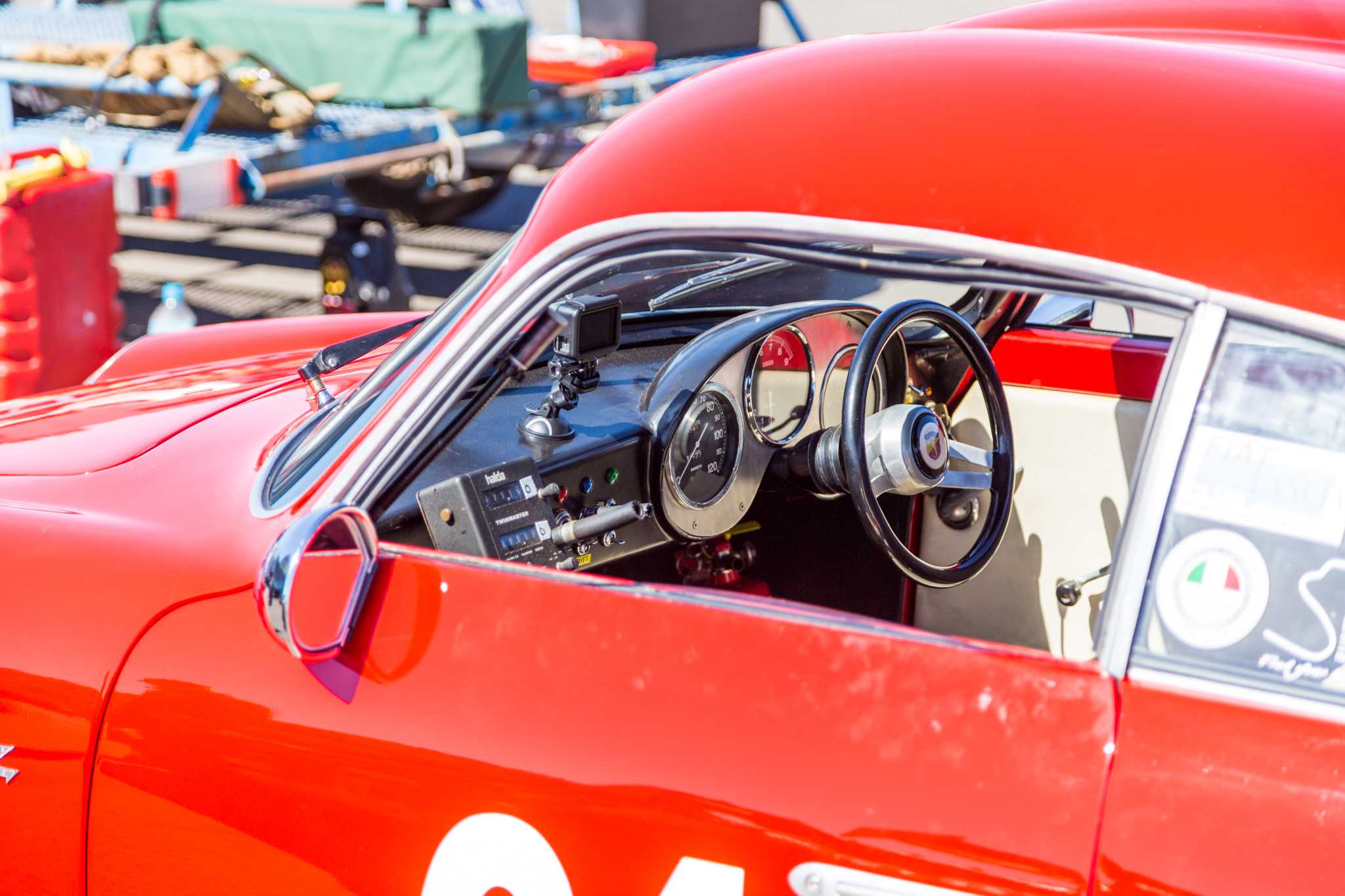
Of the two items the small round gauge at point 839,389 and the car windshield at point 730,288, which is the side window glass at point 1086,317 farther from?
Result: the small round gauge at point 839,389

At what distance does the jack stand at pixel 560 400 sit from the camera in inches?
86.7

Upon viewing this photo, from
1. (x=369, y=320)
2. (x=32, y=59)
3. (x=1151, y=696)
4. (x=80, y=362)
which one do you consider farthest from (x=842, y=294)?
(x=32, y=59)

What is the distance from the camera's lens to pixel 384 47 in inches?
282

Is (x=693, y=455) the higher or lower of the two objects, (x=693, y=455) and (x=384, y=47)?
the lower

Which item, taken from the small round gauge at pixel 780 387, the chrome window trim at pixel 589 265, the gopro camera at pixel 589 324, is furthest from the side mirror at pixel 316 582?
the small round gauge at pixel 780 387

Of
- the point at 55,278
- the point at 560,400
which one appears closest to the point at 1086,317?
the point at 560,400

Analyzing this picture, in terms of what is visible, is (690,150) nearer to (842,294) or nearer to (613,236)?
(613,236)

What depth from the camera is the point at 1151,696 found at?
1425mm

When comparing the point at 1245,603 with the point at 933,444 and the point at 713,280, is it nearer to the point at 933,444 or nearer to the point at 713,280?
the point at 933,444

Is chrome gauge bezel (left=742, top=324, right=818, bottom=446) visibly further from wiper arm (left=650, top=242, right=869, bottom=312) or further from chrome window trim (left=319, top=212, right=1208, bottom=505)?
chrome window trim (left=319, top=212, right=1208, bottom=505)

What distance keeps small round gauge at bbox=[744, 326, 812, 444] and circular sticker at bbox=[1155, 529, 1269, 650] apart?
1102 millimetres

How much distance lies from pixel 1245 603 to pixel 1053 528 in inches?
44.6

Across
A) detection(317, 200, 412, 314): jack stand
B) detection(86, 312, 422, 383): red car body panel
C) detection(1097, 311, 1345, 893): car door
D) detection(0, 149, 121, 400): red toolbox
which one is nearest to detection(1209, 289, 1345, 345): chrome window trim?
detection(1097, 311, 1345, 893): car door

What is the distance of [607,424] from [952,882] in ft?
3.74
